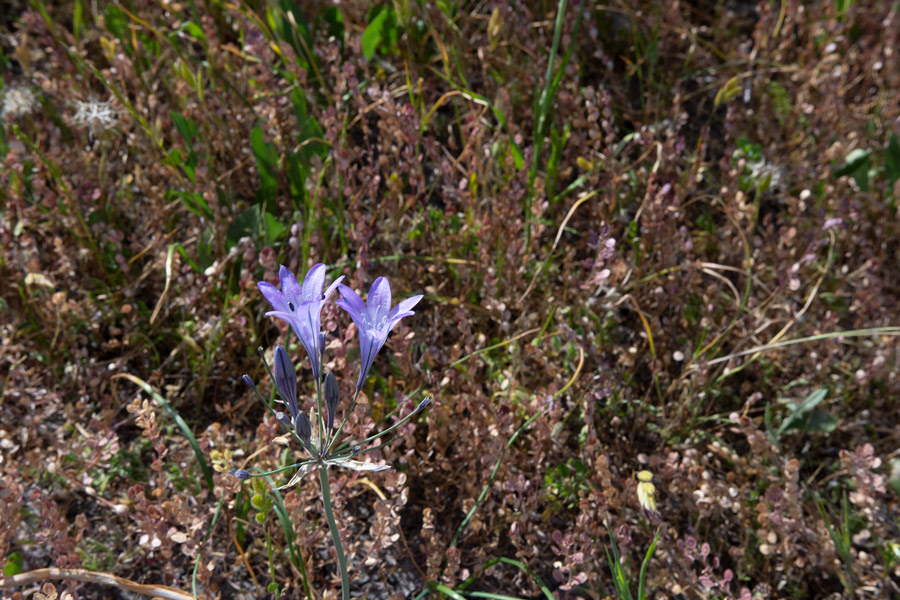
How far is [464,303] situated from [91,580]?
48.6 inches

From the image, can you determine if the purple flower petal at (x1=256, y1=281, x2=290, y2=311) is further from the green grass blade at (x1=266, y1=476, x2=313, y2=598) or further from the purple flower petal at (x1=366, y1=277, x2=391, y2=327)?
the green grass blade at (x1=266, y1=476, x2=313, y2=598)

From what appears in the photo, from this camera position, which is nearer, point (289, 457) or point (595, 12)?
point (289, 457)

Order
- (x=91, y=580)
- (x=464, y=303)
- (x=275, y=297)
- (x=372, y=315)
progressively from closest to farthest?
(x=275, y=297) < (x=372, y=315) < (x=91, y=580) < (x=464, y=303)

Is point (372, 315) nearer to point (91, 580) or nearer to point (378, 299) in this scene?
point (378, 299)

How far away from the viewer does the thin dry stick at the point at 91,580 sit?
166cm

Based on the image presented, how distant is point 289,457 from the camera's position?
1920mm

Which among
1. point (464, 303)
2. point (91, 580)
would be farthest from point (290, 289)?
point (464, 303)

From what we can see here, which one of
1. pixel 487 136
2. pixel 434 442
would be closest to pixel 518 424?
pixel 434 442

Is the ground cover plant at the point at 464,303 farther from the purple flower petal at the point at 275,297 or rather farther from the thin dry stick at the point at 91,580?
the purple flower petal at the point at 275,297

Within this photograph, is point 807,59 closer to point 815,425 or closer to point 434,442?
point 815,425

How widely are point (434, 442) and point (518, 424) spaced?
24 cm

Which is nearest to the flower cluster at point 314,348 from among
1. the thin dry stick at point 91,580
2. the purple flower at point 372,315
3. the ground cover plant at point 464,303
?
the purple flower at point 372,315

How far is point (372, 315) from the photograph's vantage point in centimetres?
130

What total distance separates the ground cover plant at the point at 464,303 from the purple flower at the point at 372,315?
1.58ft
